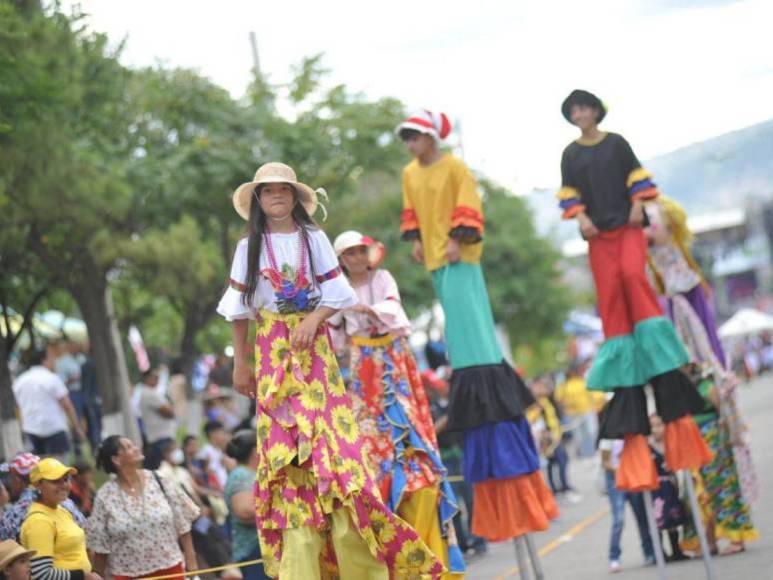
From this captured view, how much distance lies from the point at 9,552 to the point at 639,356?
12.4ft

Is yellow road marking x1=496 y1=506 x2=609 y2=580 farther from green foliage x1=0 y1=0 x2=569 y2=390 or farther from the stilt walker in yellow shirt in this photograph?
green foliage x1=0 y1=0 x2=569 y2=390

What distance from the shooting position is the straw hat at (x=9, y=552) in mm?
7074

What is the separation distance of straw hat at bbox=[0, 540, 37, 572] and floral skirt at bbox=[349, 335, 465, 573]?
1.97 m

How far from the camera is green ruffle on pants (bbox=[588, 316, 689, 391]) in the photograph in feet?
27.9

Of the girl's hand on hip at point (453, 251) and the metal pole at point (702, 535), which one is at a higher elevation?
the girl's hand on hip at point (453, 251)

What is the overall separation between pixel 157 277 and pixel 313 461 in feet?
33.7

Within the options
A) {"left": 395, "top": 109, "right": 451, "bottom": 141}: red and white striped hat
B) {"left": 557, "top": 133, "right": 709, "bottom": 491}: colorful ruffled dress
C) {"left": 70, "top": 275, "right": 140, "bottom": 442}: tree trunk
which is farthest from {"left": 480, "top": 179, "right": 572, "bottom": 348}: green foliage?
{"left": 557, "top": 133, "right": 709, "bottom": 491}: colorful ruffled dress

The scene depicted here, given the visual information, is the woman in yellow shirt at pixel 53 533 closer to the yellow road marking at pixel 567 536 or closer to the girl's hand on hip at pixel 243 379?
Result: the girl's hand on hip at pixel 243 379

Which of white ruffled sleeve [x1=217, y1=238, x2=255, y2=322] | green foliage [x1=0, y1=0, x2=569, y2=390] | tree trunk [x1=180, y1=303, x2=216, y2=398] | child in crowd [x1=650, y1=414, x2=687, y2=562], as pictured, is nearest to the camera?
white ruffled sleeve [x1=217, y1=238, x2=255, y2=322]

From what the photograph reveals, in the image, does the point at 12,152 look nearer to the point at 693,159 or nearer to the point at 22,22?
the point at 22,22

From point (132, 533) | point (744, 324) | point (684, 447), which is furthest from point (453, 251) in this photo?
point (744, 324)

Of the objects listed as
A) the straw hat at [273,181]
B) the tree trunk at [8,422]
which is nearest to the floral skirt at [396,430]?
the straw hat at [273,181]

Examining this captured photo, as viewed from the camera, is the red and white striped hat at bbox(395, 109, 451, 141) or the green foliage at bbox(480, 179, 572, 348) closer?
the red and white striped hat at bbox(395, 109, 451, 141)

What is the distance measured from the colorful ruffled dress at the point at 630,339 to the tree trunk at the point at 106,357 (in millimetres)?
9768
